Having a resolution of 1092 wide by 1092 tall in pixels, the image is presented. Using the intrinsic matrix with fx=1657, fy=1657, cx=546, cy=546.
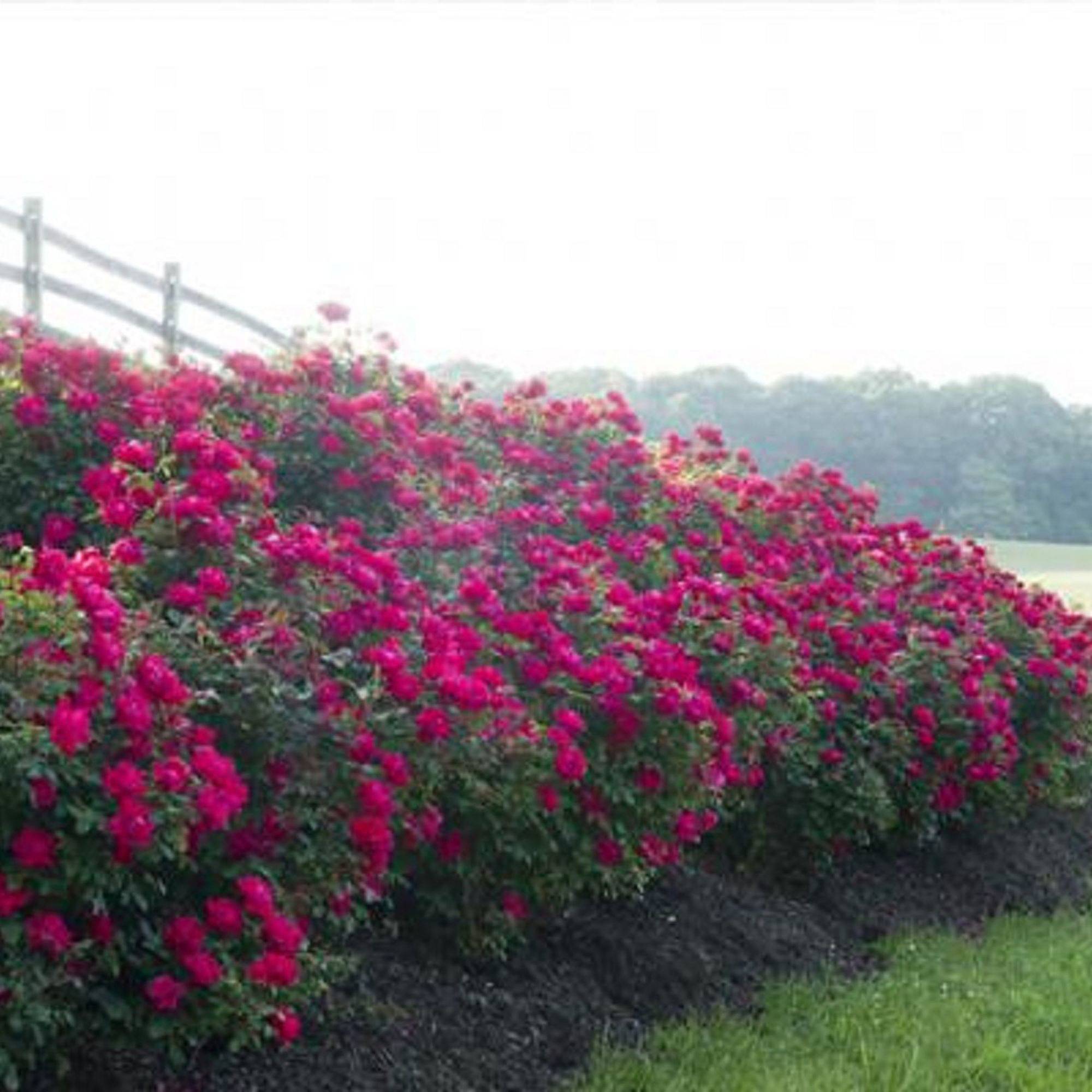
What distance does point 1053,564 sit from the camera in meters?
36.2

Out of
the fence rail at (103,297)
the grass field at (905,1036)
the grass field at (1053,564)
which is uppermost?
the fence rail at (103,297)

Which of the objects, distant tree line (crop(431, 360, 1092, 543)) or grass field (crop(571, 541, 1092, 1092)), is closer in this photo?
grass field (crop(571, 541, 1092, 1092))

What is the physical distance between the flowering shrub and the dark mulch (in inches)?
6.7

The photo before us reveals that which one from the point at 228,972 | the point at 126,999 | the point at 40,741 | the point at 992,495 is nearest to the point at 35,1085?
the point at 126,999

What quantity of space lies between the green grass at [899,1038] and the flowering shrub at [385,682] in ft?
1.76

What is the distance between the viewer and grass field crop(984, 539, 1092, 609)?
94.5ft

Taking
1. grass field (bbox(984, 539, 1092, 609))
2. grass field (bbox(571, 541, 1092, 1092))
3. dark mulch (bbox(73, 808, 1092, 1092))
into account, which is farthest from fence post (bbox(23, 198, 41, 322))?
grass field (bbox(984, 539, 1092, 609))

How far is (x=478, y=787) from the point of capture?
→ 4.01 metres

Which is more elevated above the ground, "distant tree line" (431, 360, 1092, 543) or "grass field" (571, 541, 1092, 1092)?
"distant tree line" (431, 360, 1092, 543)

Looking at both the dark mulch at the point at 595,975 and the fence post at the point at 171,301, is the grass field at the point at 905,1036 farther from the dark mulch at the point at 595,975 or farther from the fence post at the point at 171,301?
the fence post at the point at 171,301

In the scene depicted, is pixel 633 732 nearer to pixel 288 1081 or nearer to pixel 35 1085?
pixel 288 1081

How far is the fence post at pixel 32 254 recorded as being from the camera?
10234mm

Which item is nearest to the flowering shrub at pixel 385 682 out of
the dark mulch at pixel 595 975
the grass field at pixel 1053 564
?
the dark mulch at pixel 595 975

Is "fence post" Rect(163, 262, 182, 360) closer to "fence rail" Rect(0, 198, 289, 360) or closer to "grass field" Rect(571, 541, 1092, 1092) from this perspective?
"fence rail" Rect(0, 198, 289, 360)
